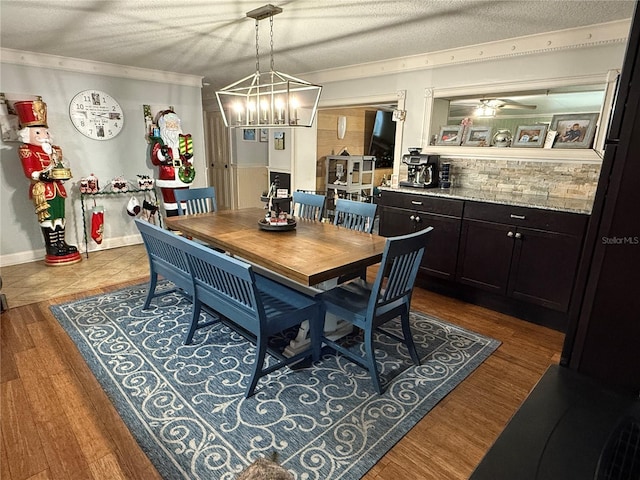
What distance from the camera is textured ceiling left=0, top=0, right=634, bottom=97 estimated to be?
2.48m

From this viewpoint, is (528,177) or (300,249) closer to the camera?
(300,249)

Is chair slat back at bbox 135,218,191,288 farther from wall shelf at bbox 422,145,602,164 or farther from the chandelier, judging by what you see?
wall shelf at bbox 422,145,602,164

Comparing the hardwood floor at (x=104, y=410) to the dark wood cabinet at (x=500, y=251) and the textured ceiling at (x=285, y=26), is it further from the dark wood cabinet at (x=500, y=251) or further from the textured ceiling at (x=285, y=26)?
the textured ceiling at (x=285, y=26)

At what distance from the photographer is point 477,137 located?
3.62 meters

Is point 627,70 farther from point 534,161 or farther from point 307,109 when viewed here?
point 307,109

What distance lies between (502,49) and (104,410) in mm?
4014

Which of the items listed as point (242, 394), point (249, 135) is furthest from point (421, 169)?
point (249, 135)

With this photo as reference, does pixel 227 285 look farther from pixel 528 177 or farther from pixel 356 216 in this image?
pixel 528 177

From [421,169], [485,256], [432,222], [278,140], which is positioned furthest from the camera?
[278,140]

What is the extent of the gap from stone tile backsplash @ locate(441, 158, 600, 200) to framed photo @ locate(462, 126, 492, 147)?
154mm

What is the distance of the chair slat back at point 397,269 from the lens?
189 cm

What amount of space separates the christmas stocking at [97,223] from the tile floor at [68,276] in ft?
0.82

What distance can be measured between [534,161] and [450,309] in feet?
4.99

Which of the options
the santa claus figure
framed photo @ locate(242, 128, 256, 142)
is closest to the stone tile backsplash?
the santa claus figure
